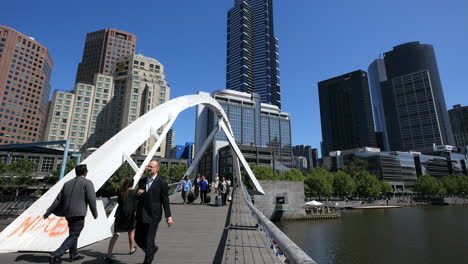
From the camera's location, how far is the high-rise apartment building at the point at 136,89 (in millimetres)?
86188

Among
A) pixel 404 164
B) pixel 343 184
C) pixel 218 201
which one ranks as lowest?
pixel 218 201

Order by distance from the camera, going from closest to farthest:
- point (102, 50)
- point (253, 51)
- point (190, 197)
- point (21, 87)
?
point (190, 197) → point (21, 87) → point (102, 50) → point (253, 51)

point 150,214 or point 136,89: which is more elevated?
point 136,89

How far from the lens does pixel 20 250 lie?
543 cm

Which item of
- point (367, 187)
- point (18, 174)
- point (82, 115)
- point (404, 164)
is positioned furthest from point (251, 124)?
point (18, 174)

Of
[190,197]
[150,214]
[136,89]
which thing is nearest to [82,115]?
[136,89]

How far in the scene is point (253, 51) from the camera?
588 feet

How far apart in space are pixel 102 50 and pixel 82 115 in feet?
215

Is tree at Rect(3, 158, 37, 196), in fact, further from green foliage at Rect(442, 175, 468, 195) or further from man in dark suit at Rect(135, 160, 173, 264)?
green foliage at Rect(442, 175, 468, 195)

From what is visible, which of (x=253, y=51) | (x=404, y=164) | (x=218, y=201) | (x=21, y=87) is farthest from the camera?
(x=253, y=51)

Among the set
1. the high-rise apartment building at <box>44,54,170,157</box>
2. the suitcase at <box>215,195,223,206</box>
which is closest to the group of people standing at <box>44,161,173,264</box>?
the suitcase at <box>215,195,223,206</box>

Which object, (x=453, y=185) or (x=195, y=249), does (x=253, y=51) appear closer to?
(x=453, y=185)

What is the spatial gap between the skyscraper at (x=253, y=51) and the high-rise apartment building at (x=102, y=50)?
68664 millimetres

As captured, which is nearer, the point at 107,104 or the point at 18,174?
the point at 18,174
